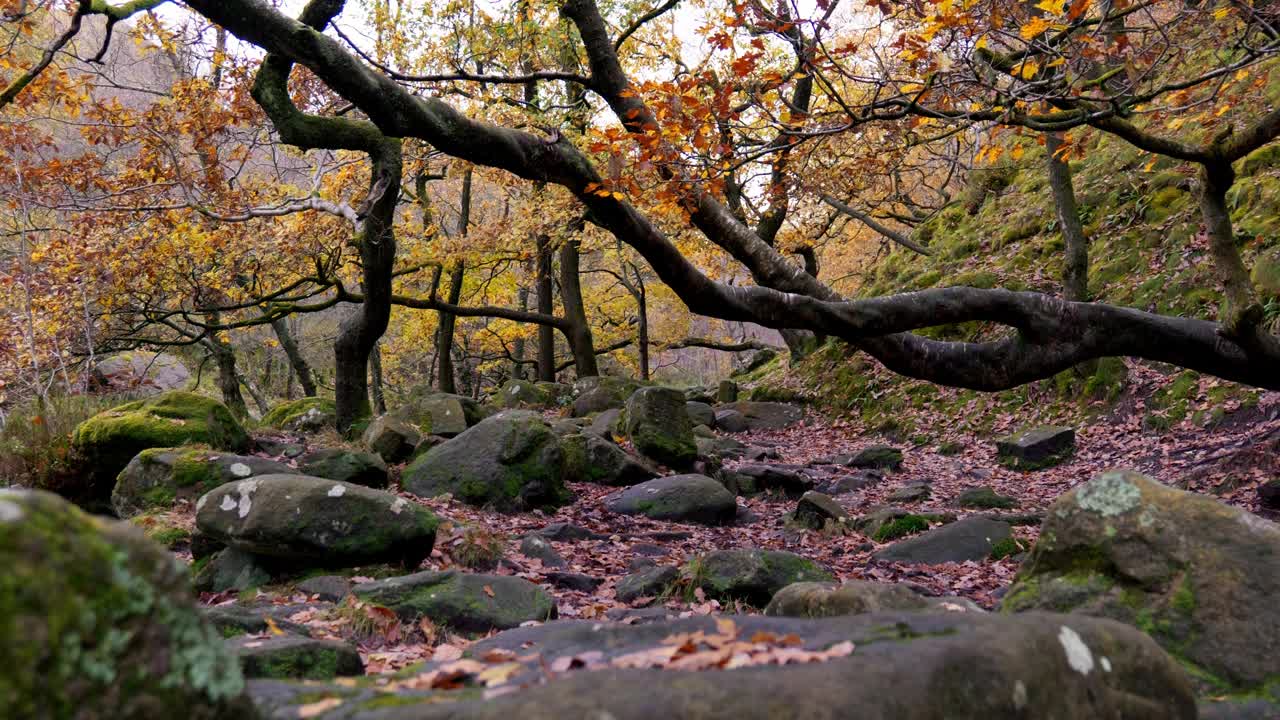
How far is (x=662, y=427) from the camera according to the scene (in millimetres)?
12016

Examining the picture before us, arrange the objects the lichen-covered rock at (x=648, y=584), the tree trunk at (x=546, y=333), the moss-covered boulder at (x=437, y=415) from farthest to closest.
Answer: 1. the tree trunk at (x=546, y=333)
2. the moss-covered boulder at (x=437, y=415)
3. the lichen-covered rock at (x=648, y=584)

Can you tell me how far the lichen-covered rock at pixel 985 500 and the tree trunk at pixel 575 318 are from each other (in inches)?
514

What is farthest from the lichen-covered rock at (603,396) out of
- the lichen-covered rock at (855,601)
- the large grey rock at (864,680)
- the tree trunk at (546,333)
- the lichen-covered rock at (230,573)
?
the large grey rock at (864,680)

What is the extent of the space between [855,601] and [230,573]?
5.08m

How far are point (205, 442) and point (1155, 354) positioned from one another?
35.8ft

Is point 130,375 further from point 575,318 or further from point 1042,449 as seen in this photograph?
point 1042,449

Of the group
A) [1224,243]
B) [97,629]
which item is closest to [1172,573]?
[97,629]

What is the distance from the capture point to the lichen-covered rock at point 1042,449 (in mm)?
11258

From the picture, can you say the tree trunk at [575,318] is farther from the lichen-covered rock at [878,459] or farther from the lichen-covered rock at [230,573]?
the lichen-covered rock at [230,573]

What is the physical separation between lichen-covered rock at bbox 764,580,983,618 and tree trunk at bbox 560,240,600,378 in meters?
17.7

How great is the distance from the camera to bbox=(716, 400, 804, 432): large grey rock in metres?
18.5

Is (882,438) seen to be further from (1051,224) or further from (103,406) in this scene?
(103,406)

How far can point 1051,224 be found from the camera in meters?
16.3

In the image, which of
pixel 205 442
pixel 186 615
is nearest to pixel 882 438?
pixel 205 442
